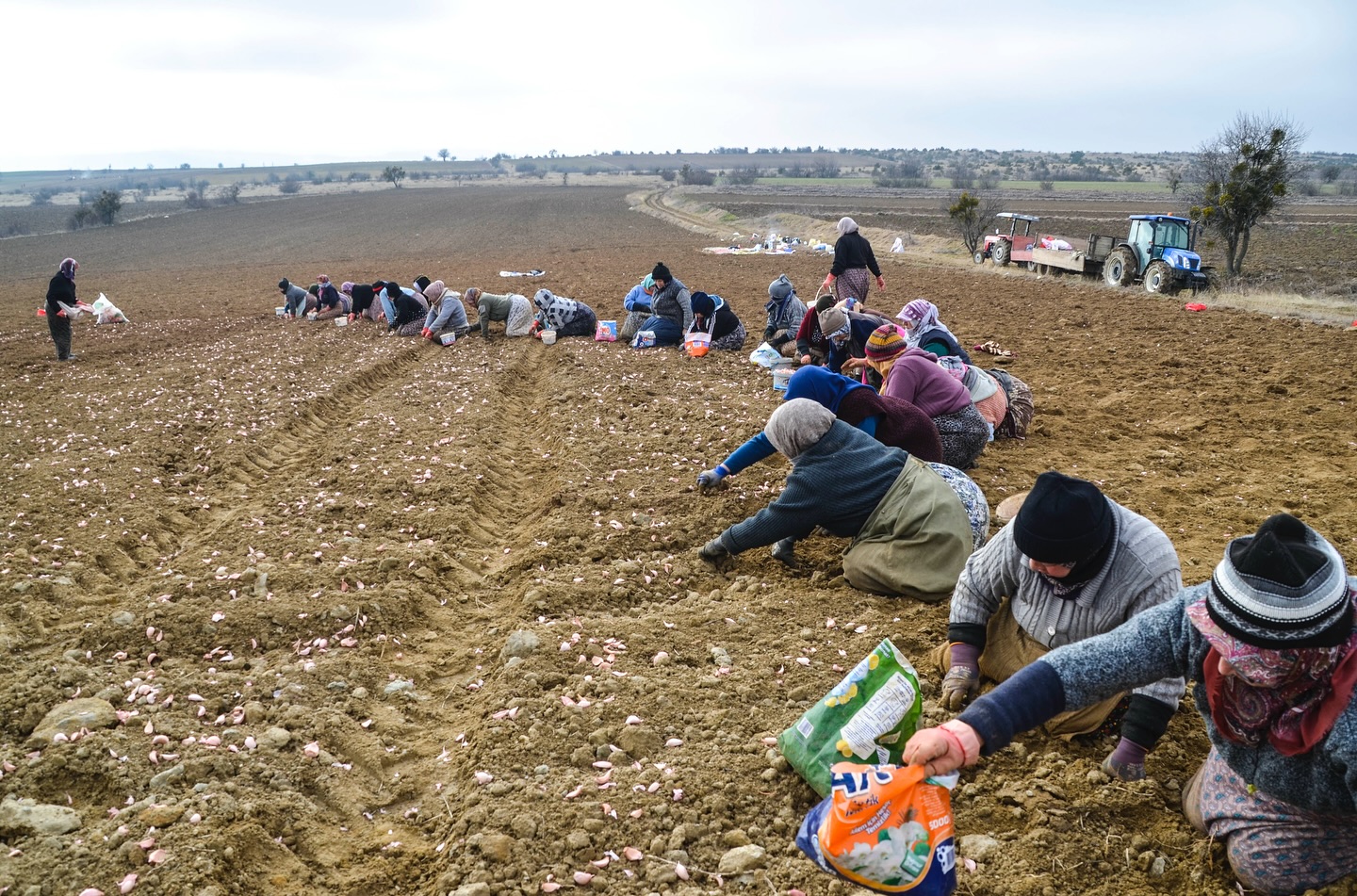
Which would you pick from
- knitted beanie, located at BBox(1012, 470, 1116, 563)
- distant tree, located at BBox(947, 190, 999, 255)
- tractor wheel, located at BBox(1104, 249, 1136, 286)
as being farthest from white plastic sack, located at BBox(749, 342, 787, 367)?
distant tree, located at BBox(947, 190, 999, 255)

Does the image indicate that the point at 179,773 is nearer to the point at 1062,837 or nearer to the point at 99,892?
the point at 99,892

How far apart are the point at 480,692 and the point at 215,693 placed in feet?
4.08

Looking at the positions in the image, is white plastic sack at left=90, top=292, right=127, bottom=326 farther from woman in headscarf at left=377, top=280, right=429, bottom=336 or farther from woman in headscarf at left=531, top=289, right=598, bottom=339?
woman in headscarf at left=531, top=289, right=598, bottom=339

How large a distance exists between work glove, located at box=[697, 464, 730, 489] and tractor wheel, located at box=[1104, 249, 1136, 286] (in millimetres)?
14817

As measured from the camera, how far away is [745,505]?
6.12 meters

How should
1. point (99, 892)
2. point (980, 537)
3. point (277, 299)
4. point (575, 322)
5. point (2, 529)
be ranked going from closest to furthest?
1. point (99, 892)
2. point (980, 537)
3. point (2, 529)
4. point (575, 322)
5. point (277, 299)

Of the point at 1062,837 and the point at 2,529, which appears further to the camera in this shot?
the point at 2,529

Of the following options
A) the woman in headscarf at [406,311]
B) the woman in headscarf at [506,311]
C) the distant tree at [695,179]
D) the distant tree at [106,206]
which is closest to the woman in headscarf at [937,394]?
the woman in headscarf at [506,311]

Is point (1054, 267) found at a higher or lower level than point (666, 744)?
higher

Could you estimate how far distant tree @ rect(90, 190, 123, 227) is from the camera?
178 ft

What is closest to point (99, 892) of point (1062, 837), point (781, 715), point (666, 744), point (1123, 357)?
point (666, 744)

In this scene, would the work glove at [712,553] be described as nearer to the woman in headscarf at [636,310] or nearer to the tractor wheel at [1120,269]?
the woman in headscarf at [636,310]

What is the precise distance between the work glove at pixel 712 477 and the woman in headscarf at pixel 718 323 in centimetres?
586

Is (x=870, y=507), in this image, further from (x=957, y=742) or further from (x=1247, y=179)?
(x=1247, y=179)
